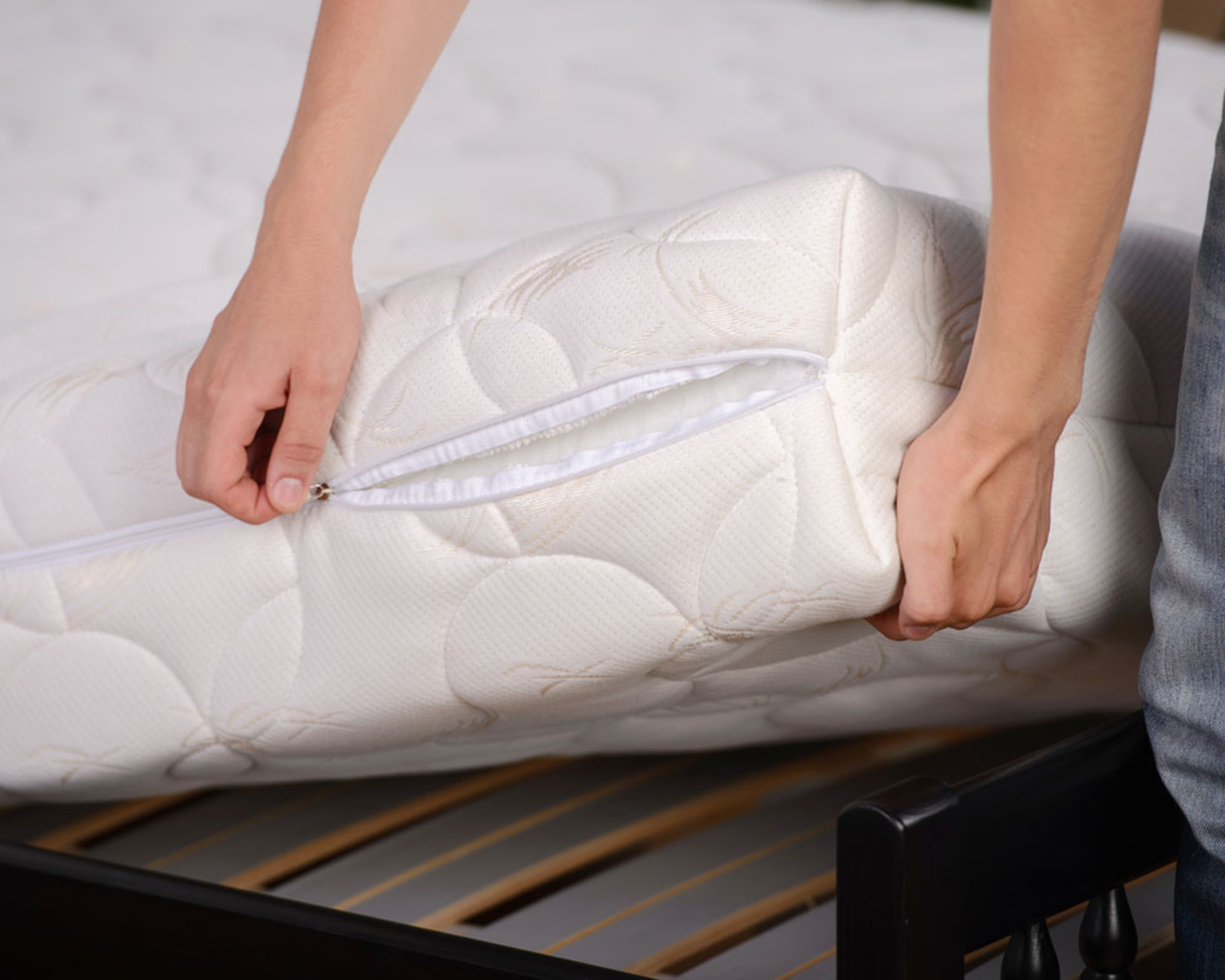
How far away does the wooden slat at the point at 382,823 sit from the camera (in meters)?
0.71

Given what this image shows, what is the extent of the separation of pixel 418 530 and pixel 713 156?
0.55 meters

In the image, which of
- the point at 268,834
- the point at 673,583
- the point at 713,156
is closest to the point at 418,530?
the point at 673,583

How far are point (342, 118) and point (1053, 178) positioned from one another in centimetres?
32

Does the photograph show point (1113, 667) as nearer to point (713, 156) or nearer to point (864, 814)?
point (864, 814)

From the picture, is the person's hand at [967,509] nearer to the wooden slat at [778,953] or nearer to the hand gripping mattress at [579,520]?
the hand gripping mattress at [579,520]

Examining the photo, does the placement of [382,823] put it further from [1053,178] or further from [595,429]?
[1053,178]

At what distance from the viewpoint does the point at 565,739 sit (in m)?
0.64

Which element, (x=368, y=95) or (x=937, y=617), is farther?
(x=368, y=95)

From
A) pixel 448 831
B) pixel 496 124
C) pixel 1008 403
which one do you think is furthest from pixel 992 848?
pixel 496 124

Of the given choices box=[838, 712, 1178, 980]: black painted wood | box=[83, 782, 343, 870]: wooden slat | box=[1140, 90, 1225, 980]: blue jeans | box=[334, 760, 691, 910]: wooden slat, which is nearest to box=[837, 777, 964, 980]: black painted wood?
box=[838, 712, 1178, 980]: black painted wood

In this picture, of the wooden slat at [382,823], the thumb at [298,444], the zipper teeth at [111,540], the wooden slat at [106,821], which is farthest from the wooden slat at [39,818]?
the thumb at [298,444]

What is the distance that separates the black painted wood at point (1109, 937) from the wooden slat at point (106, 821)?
0.49 meters

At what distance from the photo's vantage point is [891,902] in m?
0.42

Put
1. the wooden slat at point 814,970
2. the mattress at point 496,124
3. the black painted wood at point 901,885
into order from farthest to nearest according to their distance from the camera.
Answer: the mattress at point 496,124
the wooden slat at point 814,970
the black painted wood at point 901,885
